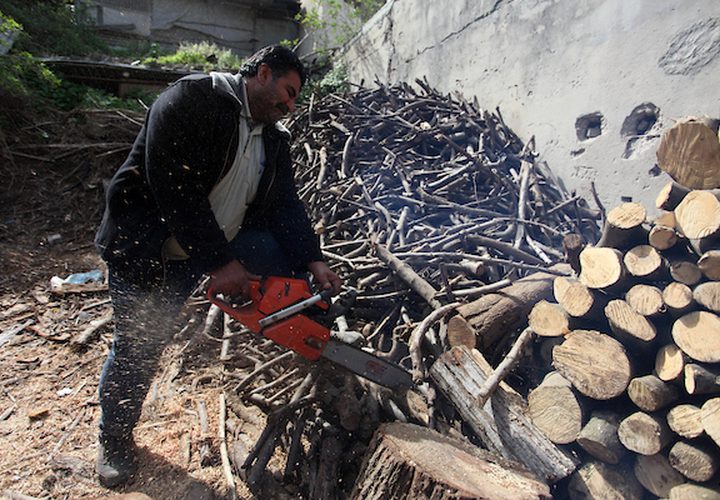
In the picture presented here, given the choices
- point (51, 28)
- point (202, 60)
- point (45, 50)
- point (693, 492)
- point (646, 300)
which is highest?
point (51, 28)

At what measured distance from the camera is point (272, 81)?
185 cm

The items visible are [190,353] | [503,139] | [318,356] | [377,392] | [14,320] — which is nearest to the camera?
[318,356]

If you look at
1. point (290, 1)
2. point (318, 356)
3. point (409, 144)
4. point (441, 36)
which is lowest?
point (318, 356)

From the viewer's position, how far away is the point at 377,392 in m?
2.18

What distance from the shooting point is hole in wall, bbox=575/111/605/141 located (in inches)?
149

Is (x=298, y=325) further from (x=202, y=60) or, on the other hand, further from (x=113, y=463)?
(x=202, y=60)

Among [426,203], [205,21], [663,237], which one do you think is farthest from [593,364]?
[205,21]

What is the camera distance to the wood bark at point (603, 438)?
1761mm

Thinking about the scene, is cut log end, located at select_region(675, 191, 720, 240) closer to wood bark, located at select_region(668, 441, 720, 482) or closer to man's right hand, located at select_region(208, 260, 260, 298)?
wood bark, located at select_region(668, 441, 720, 482)

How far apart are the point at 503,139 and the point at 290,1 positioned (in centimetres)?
1419

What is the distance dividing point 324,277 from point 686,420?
5.66ft

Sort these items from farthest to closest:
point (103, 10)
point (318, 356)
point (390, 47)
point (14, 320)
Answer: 1. point (103, 10)
2. point (390, 47)
3. point (14, 320)
4. point (318, 356)

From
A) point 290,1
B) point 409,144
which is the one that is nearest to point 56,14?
point 290,1

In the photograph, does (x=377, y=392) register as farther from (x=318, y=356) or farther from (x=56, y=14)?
(x=56, y=14)
